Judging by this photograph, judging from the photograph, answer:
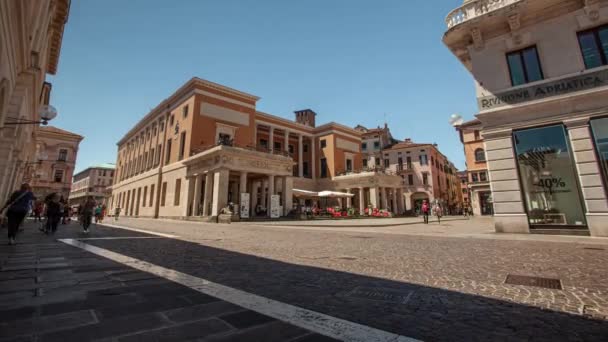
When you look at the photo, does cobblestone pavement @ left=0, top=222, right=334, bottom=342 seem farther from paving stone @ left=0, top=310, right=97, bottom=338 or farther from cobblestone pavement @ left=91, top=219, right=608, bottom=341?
cobblestone pavement @ left=91, top=219, right=608, bottom=341

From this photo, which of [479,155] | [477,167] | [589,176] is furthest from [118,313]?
[479,155]

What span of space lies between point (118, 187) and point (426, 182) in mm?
51955

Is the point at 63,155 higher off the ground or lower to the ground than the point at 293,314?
higher

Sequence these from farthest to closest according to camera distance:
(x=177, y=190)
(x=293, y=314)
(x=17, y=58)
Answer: (x=177, y=190)
(x=17, y=58)
(x=293, y=314)

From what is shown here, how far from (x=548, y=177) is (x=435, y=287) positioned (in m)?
9.97

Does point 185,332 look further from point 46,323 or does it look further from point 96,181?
point 96,181

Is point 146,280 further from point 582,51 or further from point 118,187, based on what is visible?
point 118,187

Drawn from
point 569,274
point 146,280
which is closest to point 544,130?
point 569,274

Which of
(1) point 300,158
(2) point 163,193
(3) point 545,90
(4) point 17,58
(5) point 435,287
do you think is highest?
(1) point 300,158

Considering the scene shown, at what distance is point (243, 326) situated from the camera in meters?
2.06

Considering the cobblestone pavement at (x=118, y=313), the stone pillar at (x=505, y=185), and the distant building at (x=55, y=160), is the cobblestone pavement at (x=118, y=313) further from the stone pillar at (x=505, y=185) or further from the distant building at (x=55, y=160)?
the distant building at (x=55, y=160)

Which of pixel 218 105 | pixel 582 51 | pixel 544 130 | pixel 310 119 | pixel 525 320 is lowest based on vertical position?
pixel 525 320

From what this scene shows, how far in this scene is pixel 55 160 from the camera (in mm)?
46594

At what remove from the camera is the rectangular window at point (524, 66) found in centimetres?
1062
